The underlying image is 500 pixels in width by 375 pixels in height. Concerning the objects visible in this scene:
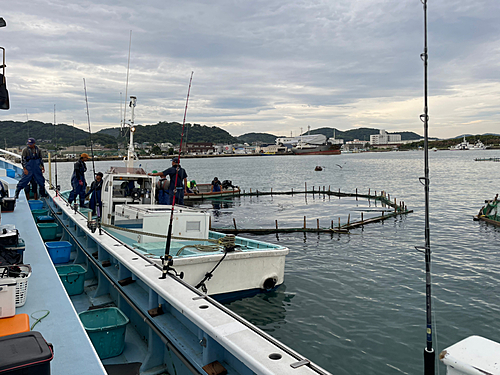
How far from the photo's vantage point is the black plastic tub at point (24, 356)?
2387 millimetres

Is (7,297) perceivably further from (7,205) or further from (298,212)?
(298,212)

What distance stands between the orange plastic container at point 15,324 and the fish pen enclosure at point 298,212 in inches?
680

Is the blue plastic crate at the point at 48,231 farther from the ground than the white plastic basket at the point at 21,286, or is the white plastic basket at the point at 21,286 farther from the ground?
the white plastic basket at the point at 21,286

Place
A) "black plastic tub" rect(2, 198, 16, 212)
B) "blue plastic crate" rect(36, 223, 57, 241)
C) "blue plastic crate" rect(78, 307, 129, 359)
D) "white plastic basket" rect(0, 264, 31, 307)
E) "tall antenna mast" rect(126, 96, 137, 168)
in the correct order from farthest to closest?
"tall antenna mast" rect(126, 96, 137, 168) < "blue plastic crate" rect(36, 223, 57, 241) < "black plastic tub" rect(2, 198, 16, 212) < "blue plastic crate" rect(78, 307, 129, 359) < "white plastic basket" rect(0, 264, 31, 307)

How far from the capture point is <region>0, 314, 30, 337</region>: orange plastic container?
3.65 meters

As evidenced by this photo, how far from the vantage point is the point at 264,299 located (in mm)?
11148

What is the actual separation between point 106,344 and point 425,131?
5459 mm

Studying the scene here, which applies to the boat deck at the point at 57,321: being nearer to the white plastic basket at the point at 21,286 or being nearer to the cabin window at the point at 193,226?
the white plastic basket at the point at 21,286

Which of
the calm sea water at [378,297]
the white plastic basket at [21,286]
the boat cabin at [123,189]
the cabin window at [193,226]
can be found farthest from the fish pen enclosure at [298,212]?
the white plastic basket at [21,286]

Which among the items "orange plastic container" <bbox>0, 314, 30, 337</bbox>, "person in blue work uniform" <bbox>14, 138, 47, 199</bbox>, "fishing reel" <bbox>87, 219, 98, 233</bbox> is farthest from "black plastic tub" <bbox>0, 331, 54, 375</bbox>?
"person in blue work uniform" <bbox>14, 138, 47, 199</bbox>

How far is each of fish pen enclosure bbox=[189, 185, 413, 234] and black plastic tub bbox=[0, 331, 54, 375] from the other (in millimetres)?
18543

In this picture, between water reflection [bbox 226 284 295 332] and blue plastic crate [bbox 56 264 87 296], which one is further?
water reflection [bbox 226 284 295 332]

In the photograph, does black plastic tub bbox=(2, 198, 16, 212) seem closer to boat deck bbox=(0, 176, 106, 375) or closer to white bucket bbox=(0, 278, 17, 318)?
boat deck bbox=(0, 176, 106, 375)

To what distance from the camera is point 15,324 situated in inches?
149
